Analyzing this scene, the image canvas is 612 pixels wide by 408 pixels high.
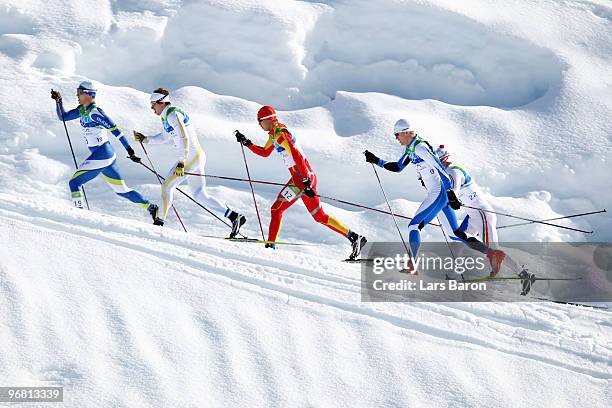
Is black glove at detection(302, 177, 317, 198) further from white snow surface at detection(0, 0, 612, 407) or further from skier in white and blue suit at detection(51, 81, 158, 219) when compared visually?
skier in white and blue suit at detection(51, 81, 158, 219)

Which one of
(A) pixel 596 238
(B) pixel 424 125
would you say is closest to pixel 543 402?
(A) pixel 596 238

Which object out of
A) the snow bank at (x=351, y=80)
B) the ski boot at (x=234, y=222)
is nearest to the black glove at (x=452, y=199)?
the ski boot at (x=234, y=222)

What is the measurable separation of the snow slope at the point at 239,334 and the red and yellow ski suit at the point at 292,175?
0.95m

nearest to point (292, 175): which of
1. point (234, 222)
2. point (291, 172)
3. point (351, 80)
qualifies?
point (291, 172)

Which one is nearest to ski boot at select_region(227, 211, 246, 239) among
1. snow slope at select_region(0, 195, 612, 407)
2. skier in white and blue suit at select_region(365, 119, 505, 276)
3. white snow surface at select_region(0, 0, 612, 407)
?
white snow surface at select_region(0, 0, 612, 407)

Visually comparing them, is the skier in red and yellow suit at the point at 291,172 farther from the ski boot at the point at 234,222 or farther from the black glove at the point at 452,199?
the black glove at the point at 452,199

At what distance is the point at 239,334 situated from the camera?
7270 mm

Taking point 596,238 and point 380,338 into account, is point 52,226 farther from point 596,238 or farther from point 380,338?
point 596,238

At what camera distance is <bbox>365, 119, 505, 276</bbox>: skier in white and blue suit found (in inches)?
367

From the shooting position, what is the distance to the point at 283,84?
1584 cm

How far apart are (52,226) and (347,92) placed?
820cm

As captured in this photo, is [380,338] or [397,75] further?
[397,75]

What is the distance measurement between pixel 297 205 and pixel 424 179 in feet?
12.1

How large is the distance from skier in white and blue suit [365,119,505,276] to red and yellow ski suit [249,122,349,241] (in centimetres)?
77
